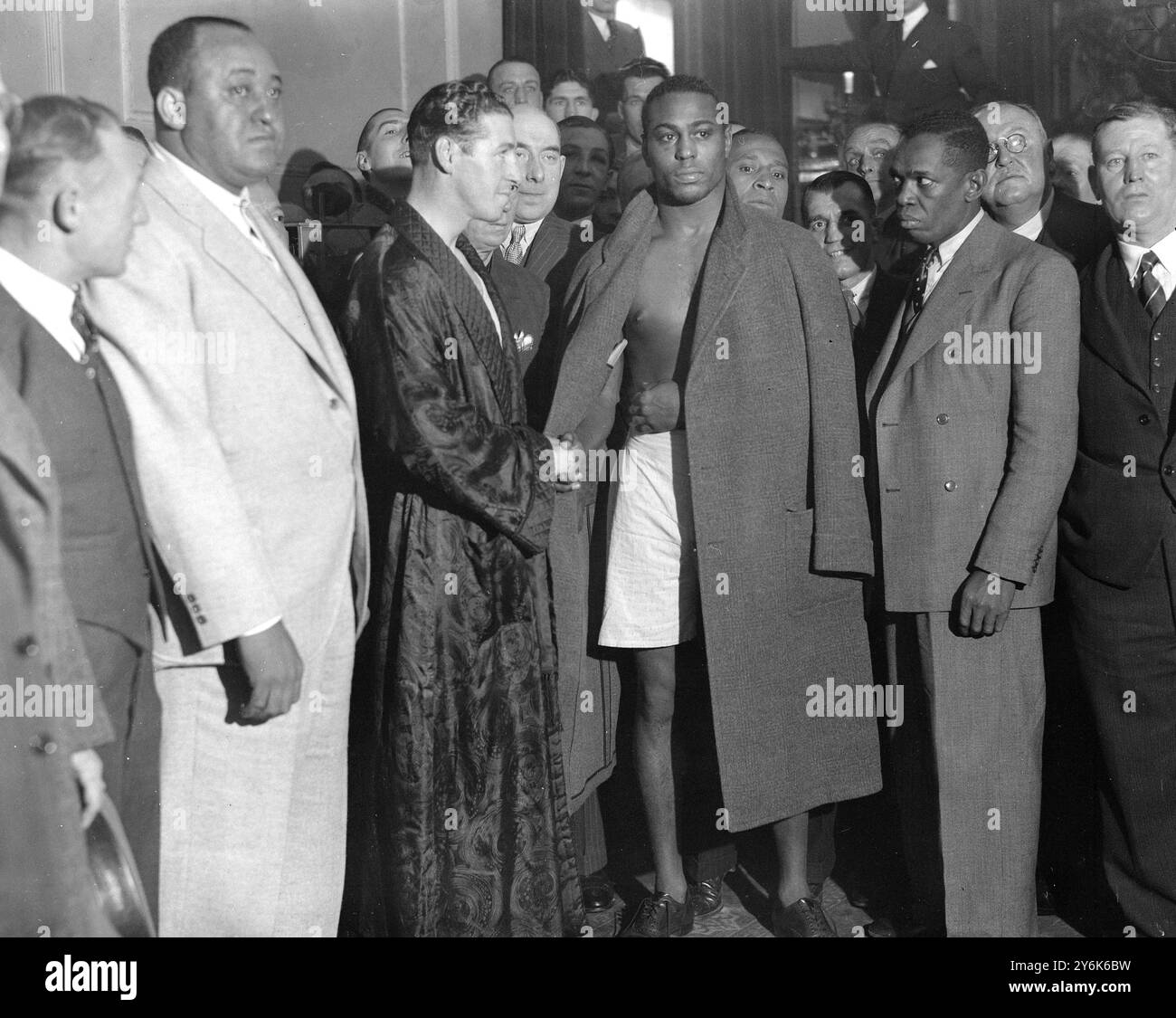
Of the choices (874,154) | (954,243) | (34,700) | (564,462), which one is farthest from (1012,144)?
(34,700)

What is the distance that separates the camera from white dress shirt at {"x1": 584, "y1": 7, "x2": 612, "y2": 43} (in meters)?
5.93

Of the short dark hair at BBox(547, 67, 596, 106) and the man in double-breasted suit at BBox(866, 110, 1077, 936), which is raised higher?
the short dark hair at BBox(547, 67, 596, 106)

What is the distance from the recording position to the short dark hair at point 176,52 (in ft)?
9.18

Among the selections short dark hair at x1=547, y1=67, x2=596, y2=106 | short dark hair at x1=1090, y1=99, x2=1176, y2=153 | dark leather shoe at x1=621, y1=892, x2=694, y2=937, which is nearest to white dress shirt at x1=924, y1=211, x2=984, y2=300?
short dark hair at x1=1090, y1=99, x2=1176, y2=153

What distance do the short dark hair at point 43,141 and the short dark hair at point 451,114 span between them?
0.80 meters

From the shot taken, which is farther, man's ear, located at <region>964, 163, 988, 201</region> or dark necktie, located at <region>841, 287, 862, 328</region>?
dark necktie, located at <region>841, 287, 862, 328</region>

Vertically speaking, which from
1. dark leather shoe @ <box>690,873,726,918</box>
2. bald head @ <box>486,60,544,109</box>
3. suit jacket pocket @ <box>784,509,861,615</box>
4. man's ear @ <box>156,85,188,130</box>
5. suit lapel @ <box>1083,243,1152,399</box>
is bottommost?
dark leather shoe @ <box>690,873,726,918</box>

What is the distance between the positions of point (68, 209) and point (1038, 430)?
221cm

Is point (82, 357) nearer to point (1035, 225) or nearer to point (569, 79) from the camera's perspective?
point (1035, 225)

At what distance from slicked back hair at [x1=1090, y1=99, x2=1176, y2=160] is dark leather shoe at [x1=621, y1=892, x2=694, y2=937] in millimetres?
2204

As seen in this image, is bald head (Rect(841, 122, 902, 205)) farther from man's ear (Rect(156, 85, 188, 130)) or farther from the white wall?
man's ear (Rect(156, 85, 188, 130))

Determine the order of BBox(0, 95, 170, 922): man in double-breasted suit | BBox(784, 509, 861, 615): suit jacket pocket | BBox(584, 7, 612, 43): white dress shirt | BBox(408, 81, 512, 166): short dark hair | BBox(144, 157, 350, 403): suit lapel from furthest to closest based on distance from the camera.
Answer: BBox(584, 7, 612, 43): white dress shirt → BBox(784, 509, 861, 615): suit jacket pocket → BBox(408, 81, 512, 166): short dark hair → BBox(144, 157, 350, 403): suit lapel → BBox(0, 95, 170, 922): man in double-breasted suit

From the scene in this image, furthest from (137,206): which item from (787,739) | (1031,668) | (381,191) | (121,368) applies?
(1031,668)

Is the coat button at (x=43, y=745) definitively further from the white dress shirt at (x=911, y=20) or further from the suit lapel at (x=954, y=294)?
the white dress shirt at (x=911, y=20)
